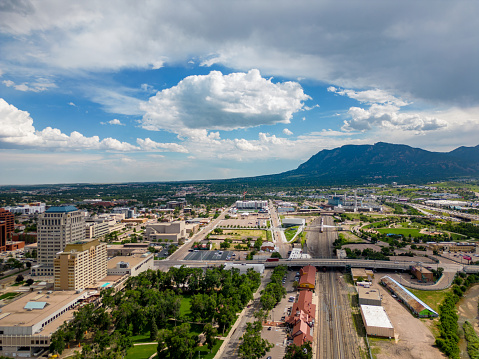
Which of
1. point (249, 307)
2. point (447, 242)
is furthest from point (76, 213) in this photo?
point (447, 242)

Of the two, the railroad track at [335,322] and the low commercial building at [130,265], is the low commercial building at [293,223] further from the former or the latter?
the low commercial building at [130,265]

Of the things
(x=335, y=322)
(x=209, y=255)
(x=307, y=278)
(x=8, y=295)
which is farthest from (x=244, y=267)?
(x=8, y=295)

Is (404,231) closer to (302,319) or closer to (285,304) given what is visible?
(285,304)

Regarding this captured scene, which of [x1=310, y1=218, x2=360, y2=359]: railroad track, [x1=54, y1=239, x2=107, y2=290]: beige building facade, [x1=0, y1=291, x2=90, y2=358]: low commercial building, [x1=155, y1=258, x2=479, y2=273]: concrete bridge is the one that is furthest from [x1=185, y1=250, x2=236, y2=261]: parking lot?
[x1=0, y1=291, x2=90, y2=358]: low commercial building

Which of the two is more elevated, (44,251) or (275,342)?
(44,251)

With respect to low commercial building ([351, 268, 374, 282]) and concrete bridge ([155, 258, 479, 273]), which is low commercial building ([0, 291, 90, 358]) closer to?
concrete bridge ([155, 258, 479, 273])

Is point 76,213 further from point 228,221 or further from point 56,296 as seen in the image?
point 228,221
